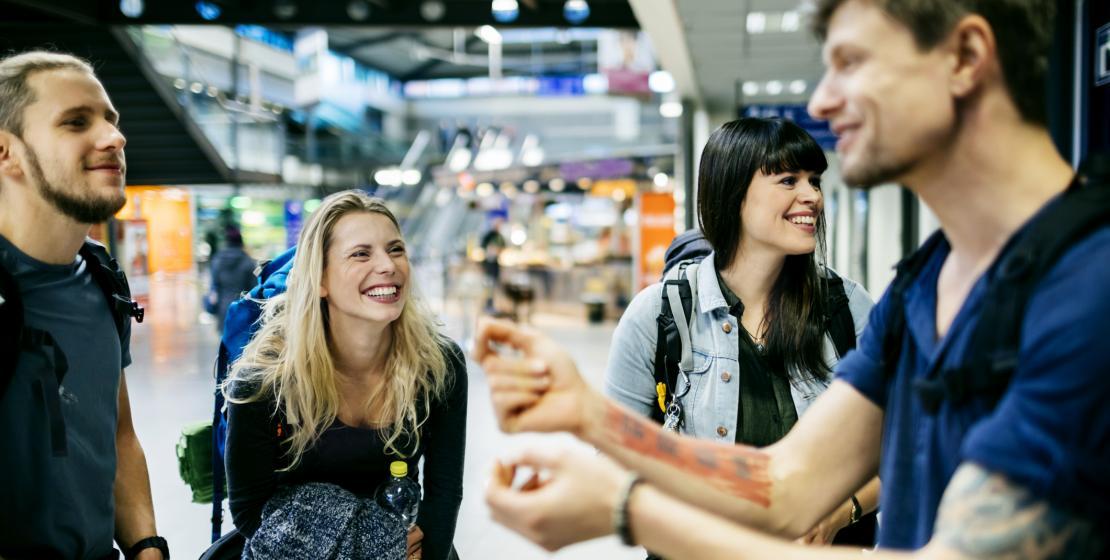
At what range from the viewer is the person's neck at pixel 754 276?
87.1 inches

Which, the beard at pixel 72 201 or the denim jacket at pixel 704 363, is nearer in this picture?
the beard at pixel 72 201

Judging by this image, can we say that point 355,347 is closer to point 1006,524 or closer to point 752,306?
point 752,306

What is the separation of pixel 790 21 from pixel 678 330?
5.63 metres

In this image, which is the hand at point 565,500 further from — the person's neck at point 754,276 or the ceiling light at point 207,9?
the ceiling light at point 207,9

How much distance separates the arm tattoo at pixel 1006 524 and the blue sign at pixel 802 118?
30.0ft

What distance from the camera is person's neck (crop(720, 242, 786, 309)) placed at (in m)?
2.21

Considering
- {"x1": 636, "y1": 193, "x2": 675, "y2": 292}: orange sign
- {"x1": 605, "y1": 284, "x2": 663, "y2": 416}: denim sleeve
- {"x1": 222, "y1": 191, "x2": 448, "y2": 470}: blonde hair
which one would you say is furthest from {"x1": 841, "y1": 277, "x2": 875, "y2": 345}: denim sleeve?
{"x1": 636, "y1": 193, "x2": 675, "y2": 292}: orange sign

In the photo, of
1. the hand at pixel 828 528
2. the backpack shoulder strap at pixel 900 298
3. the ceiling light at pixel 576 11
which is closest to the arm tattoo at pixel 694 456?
the backpack shoulder strap at pixel 900 298

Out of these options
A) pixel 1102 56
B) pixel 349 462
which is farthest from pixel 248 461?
pixel 1102 56

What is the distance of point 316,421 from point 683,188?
10.1m

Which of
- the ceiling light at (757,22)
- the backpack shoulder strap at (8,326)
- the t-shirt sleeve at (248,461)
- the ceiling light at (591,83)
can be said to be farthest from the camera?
the ceiling light at (591,83)

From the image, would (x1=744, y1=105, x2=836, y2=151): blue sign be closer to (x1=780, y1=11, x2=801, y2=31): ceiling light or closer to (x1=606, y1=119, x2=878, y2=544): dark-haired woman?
(x1=780, y1=11, x2=801, y2=31): ceiling light

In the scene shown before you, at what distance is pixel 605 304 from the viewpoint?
638 inches

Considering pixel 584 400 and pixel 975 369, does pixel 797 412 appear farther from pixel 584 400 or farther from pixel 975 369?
pixel 975 369
